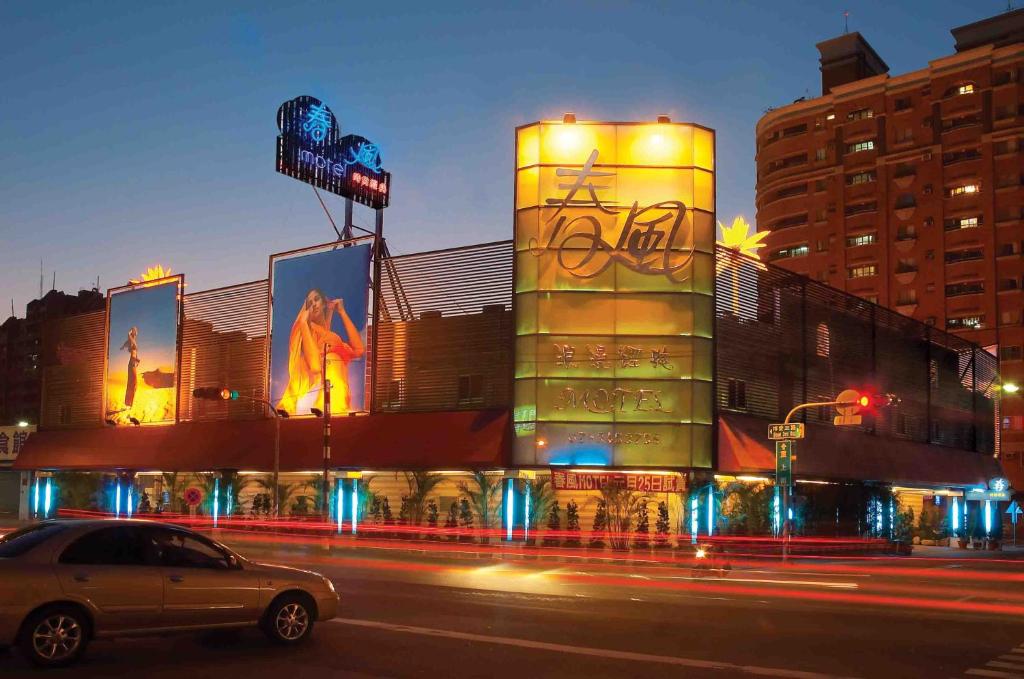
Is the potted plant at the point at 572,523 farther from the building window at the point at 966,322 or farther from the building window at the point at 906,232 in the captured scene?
the building window at the point at 906,232

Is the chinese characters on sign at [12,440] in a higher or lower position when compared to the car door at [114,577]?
higher

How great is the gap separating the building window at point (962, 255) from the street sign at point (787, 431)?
6343 centimetres

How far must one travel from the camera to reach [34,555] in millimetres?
11383

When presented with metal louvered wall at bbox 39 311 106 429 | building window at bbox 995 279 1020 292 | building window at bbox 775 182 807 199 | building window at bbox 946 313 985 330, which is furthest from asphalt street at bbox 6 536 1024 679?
building window at bbox 775 182 807 199

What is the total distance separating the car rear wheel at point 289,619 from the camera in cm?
1279

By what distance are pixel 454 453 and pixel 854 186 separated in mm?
68868

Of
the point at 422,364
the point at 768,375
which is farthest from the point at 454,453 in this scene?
the point at 768,375

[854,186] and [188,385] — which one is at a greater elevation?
[854,186]

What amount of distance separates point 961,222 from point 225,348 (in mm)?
65095

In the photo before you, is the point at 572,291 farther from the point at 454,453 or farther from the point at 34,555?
the point at 34,555

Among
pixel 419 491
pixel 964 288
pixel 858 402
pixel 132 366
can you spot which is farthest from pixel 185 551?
pixel 964 288

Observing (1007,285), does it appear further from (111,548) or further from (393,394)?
(111,548)

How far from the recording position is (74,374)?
199 feet

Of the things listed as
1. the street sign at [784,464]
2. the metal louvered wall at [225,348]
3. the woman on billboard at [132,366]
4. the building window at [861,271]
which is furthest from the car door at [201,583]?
the building window at [861,271]
